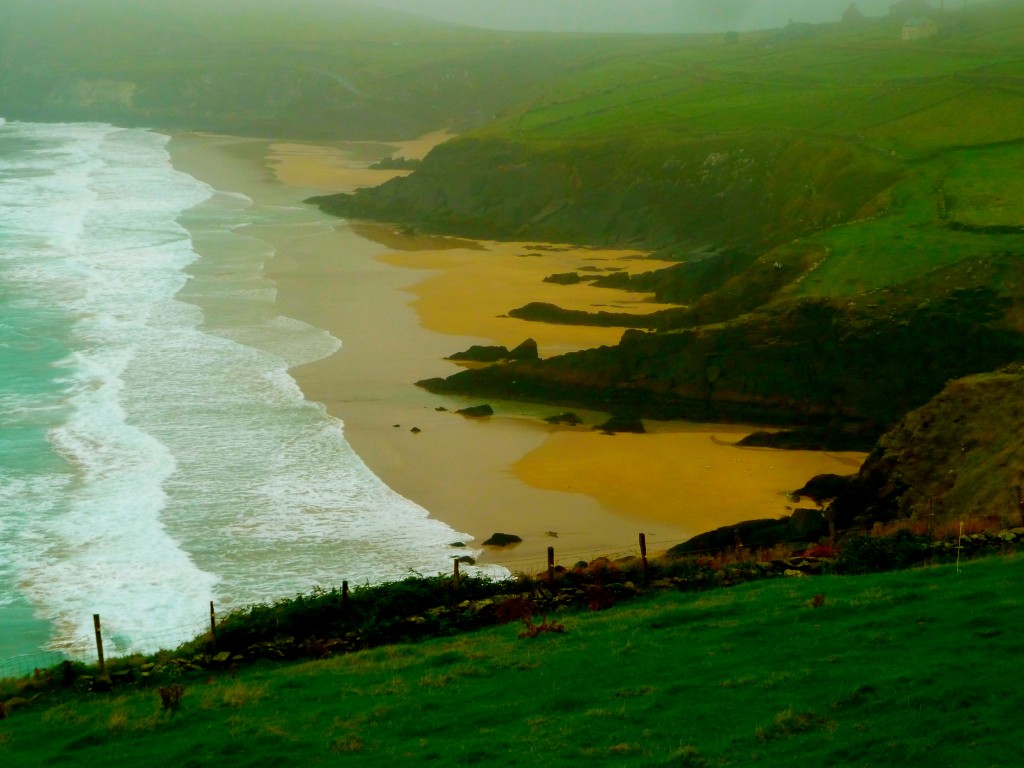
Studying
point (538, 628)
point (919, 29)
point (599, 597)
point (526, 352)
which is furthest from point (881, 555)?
point (919, 29)

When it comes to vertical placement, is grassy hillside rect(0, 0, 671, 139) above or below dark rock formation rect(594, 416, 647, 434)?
above

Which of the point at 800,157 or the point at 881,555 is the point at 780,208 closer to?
the point at 800,157

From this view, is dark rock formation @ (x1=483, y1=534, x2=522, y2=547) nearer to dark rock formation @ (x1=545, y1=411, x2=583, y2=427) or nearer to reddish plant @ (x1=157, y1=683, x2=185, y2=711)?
dark rock formation @ (x1=545, y1=411, x2=583, y2=427)

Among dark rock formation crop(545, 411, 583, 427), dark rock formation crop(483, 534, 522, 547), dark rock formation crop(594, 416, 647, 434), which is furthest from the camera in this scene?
dark rock formation crop(545, 411, 583, 427)

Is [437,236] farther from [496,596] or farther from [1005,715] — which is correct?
[1005,715]

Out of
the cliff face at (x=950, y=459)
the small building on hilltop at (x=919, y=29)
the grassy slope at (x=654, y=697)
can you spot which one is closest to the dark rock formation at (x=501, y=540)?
the cliff face at (x=950, y=459)

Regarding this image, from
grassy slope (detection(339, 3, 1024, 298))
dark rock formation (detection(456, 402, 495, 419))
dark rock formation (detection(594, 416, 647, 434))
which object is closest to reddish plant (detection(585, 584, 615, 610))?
dark rock formation (detection(594, 416, 647, 434))
